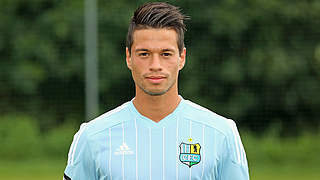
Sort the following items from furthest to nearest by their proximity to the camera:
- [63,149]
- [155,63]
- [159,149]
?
1. [63,149]
2. [159,149]
3. [155,63]

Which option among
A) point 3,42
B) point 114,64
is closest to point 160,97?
point 114,64

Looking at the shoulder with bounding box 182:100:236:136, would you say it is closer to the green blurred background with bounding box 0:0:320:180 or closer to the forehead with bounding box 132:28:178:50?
the forehead with bounding box 132:28:178:50

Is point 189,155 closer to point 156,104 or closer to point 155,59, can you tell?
point 156,104

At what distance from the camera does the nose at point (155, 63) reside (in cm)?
272

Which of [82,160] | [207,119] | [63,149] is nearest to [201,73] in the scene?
[63,149]

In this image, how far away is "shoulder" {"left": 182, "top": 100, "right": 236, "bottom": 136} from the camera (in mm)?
2883

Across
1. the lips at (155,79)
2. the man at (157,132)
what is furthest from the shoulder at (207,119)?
the lips at (155,79)

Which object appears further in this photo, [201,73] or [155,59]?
[201,73]

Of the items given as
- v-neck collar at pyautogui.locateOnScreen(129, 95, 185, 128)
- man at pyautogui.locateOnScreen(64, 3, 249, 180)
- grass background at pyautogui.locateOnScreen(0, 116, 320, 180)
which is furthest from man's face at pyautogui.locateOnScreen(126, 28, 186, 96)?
grass background at pyautogui.locateOnScreen(0, 116, 320, 180)

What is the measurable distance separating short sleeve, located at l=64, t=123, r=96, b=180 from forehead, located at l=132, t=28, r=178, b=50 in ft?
1.51

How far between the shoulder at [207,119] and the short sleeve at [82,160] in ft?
1.43

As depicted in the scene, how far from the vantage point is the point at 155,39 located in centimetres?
276

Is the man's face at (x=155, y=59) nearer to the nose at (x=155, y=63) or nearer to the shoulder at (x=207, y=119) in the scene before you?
the nose at (x=155, y=63)

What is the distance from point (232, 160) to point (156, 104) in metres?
0.40
